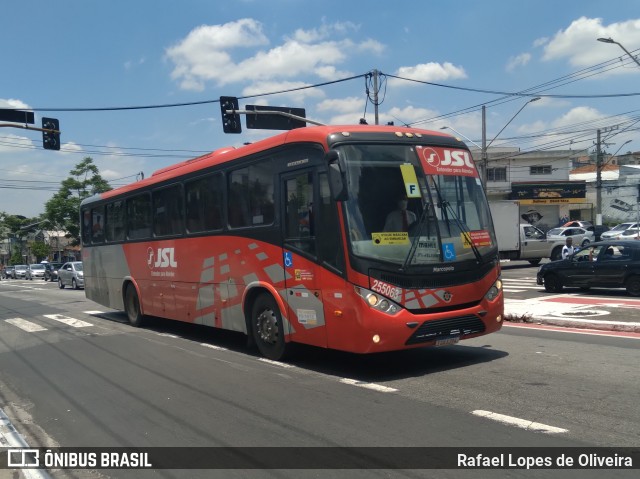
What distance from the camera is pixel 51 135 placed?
21484 mm

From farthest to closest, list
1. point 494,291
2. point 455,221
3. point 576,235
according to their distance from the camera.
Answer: point 576,235, point 494,291, point 455,221

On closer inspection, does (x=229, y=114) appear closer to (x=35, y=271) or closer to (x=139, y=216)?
(x=139, y=216)

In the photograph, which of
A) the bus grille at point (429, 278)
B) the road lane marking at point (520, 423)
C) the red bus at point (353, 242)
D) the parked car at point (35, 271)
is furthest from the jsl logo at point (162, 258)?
the parked car at point (35, 271)

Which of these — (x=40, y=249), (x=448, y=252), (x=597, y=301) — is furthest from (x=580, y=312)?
(x=40, y=249)

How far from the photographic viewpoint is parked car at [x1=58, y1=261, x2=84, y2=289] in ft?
106

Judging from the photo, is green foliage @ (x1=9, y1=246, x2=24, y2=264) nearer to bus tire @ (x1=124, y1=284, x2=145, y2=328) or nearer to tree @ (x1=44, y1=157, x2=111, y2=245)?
tree @ (x1=44, y1=157, x2=111, y2=245)

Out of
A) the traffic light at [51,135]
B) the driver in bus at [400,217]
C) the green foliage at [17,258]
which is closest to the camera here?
the driver in bus at [400,217]

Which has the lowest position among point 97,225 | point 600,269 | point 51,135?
point 600,269

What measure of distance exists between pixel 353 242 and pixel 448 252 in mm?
1322

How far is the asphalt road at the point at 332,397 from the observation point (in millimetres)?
5293

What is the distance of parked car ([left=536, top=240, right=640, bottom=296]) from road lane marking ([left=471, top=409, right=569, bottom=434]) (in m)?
11.9

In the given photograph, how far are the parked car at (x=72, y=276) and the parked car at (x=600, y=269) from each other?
24.8m

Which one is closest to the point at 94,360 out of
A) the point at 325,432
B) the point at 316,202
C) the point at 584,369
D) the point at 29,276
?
the point at 316,202

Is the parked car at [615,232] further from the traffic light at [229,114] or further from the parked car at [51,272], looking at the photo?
the parked car at [51,272]
